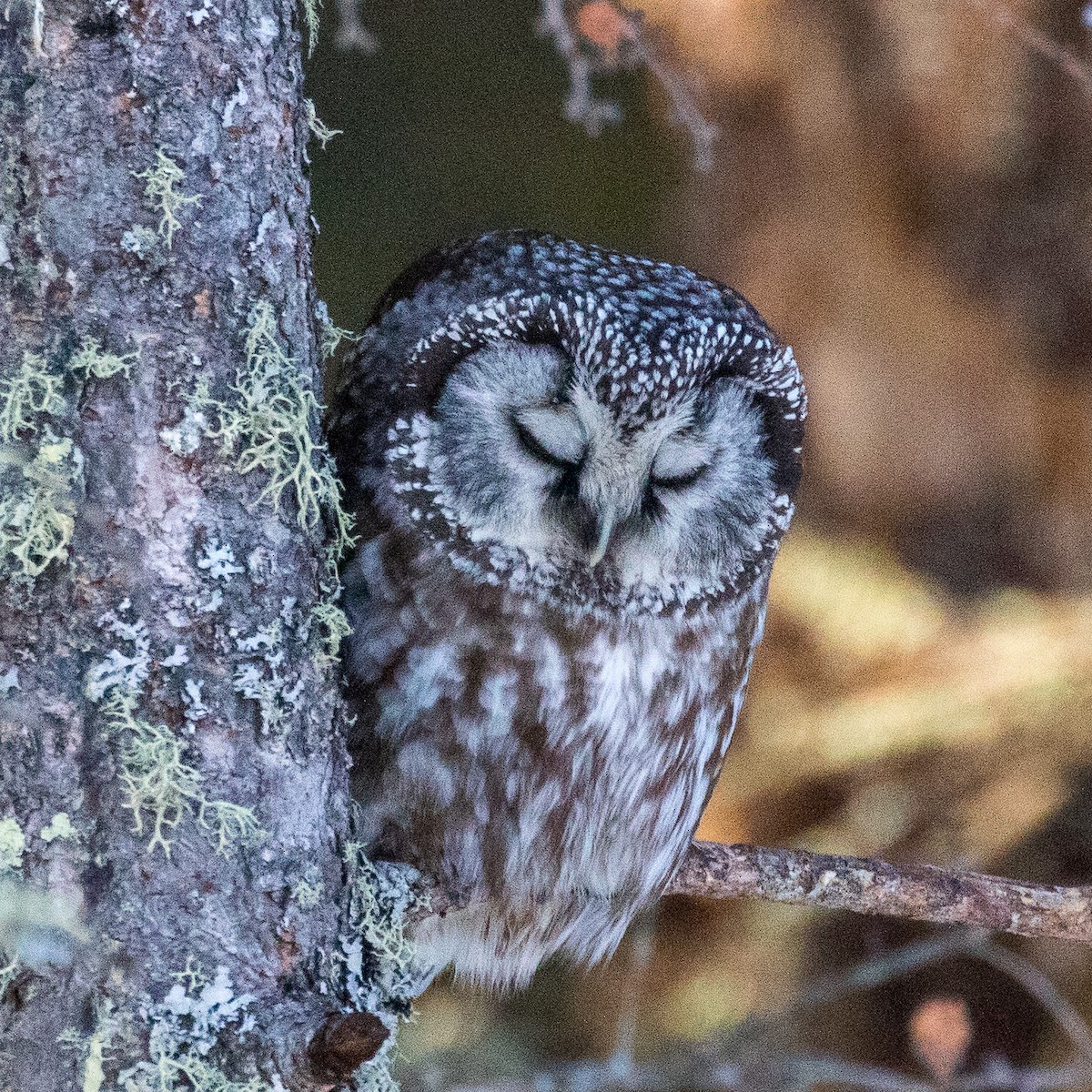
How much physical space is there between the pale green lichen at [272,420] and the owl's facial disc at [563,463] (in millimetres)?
379

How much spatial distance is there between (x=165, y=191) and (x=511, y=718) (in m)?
0.96

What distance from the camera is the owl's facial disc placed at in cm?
203

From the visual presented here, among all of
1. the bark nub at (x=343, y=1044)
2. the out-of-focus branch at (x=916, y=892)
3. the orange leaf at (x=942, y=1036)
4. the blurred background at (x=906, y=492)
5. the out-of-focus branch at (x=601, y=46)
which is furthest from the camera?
the blurred background at (x=906, y=492)

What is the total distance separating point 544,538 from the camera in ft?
6.82

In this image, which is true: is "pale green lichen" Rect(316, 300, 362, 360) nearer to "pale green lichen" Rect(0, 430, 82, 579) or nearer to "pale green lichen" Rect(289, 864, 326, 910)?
"pale green lichen" Rect(0, 430, 82, 579)

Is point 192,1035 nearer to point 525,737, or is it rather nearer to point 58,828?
point 58,828

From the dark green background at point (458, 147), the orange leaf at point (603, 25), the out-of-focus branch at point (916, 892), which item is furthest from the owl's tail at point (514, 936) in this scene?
the dark green background at point (458, 147)

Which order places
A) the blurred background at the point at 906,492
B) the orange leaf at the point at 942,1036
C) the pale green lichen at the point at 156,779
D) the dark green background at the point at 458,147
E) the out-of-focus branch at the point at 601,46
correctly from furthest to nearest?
the dark green background at the point at 458,147
the blurred background at the point at 906,492
the orange leaf at the point at 942,1036
the out-of-focus branch at the point at 601,46
the pale green lichen at the point at 156,779

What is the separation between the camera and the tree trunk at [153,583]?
1511 mm

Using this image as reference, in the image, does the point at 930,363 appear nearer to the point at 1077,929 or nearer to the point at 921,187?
the point at 921,187

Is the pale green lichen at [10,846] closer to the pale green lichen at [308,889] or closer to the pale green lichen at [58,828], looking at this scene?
the pale green lichen at [58,828]

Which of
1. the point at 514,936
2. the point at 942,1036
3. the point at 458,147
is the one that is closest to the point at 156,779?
the point at 514,936

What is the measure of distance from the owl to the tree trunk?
419 mm

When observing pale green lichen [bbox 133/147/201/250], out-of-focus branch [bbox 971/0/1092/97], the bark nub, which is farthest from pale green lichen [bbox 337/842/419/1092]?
out-of-focus branch [bbox 971/0/1092/97]
